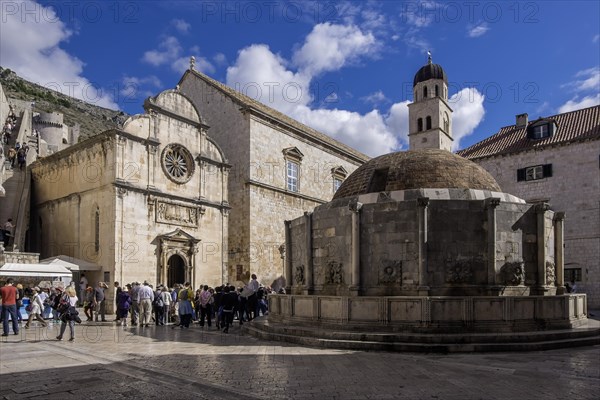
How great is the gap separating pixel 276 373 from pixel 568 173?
26.8m

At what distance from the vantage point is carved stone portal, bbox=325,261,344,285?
13438mm

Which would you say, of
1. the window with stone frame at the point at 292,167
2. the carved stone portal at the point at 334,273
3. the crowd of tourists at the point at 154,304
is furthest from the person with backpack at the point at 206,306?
the window with stone frame at the point at 292,167

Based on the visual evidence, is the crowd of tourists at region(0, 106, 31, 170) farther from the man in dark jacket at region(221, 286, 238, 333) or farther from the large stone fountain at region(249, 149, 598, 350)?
the large stone fountain at region(249, 149, 598, 350)

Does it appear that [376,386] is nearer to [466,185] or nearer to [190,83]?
[466,185]

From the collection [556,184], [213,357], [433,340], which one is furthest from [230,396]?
[556,184]

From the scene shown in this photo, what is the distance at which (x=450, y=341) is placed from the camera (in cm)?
1057

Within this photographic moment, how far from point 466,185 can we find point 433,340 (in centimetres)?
526

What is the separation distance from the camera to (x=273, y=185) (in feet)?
104

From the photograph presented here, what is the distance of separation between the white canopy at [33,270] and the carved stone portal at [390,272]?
1262 centimetres

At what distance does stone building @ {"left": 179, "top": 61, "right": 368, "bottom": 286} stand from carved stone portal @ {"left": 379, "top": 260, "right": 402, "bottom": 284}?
55.9ft

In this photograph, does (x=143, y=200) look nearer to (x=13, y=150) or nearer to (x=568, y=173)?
(x=13, y=150)

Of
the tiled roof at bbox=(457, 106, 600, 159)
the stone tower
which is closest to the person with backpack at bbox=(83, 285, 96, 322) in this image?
the tiled roof at bbox=(457, 106, 600, 159)

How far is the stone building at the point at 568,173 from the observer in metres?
27.7

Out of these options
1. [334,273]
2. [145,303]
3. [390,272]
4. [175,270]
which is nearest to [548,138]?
[390,272]
